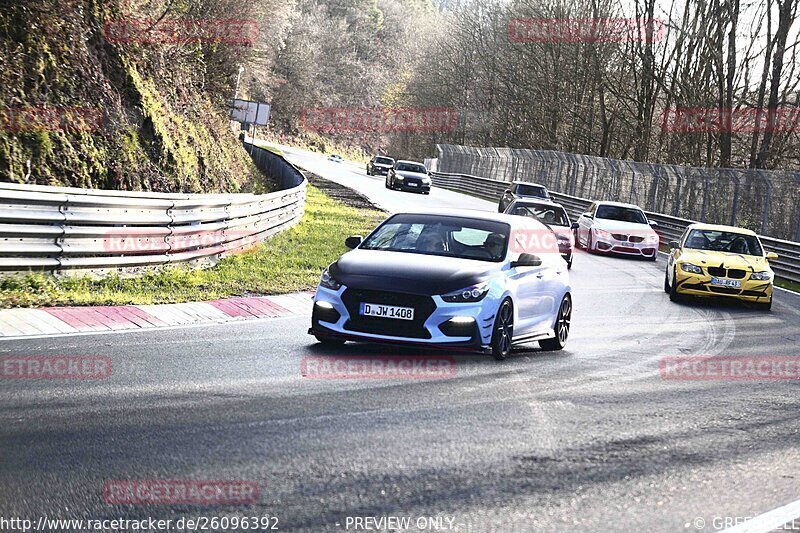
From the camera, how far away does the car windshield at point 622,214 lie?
3041 cm

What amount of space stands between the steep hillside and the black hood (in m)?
6.44

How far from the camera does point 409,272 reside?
397 inches

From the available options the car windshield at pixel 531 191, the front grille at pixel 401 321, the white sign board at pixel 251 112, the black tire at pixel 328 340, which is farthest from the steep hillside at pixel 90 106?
the white sign board at pixel 251 112

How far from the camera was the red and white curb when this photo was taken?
10.3 m

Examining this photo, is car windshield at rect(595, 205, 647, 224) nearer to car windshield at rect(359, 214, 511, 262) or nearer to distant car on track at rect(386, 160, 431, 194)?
car windshield at rect(359, 214, 511, 262)

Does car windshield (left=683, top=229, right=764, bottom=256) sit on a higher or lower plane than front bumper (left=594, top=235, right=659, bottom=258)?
higher

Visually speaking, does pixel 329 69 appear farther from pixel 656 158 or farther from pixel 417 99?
pixel 656 158

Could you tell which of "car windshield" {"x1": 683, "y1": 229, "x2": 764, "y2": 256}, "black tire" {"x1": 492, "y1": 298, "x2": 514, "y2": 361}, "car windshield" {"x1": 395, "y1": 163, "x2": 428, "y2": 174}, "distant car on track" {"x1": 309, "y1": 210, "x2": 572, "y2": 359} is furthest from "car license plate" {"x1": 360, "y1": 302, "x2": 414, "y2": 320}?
"car windshield" {"x1": 395, "y1": 163, "x2": 428, "y2": 174}

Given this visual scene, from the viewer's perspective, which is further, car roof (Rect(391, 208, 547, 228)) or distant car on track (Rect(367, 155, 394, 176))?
distant car on track (Rect(367, 155, 394, 176))

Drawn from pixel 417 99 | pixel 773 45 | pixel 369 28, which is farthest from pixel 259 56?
pixel 369 28

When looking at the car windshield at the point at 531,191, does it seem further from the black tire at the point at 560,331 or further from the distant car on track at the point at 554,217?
the black tire at the point at 560,331

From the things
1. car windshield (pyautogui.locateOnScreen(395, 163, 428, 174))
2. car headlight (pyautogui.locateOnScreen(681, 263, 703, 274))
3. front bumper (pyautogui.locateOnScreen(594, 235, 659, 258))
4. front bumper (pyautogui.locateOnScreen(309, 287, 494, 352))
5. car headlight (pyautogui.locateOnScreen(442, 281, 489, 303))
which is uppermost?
car headlight (pyautogui.locateOnScreen(442, 281, 489, 303))

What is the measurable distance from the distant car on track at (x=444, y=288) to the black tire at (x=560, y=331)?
0.5 inches

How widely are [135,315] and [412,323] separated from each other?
11.2 feet
